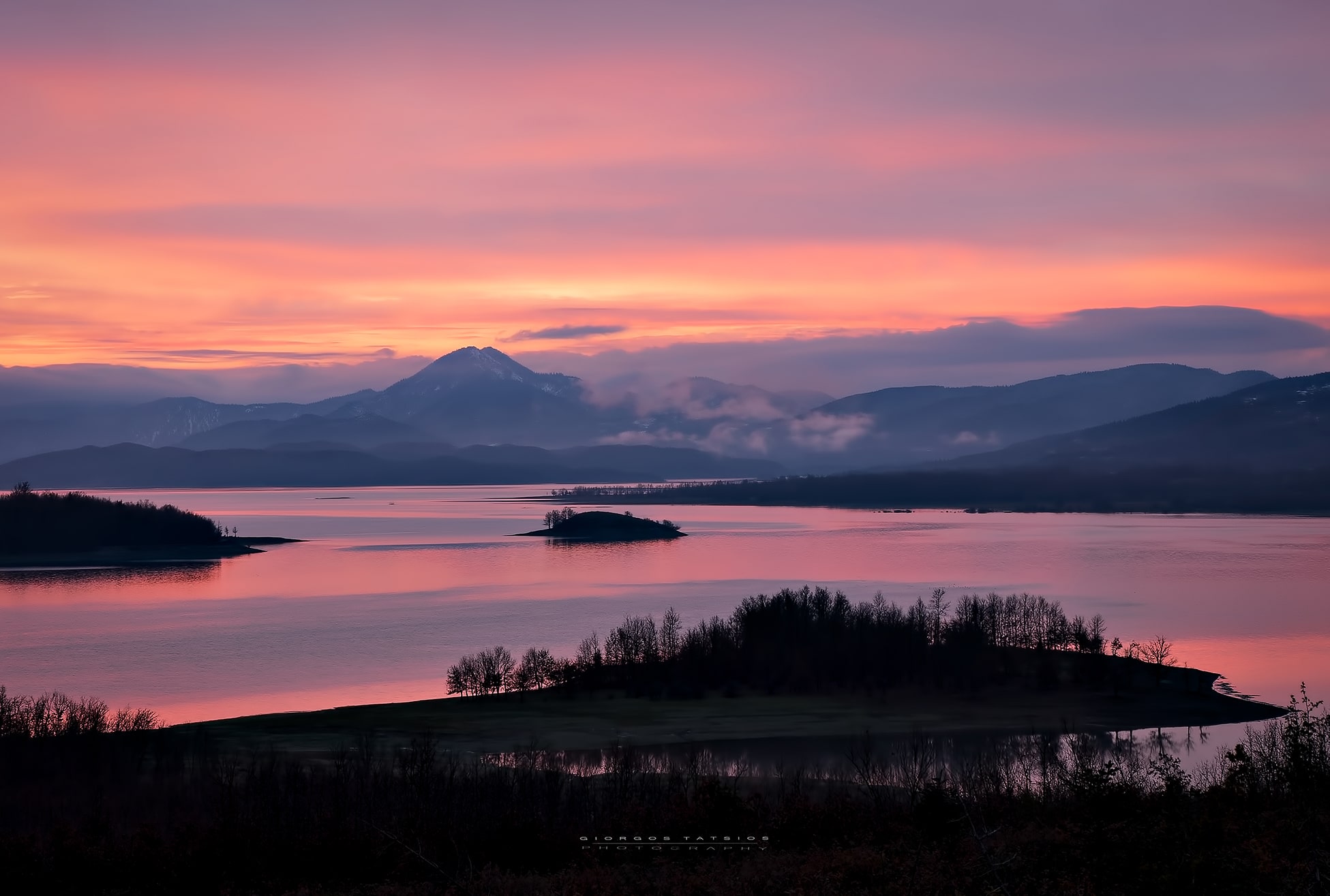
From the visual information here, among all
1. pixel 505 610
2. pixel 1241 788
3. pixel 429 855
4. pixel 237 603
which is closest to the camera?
pixel 429 855

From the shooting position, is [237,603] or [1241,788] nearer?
[1241,788]

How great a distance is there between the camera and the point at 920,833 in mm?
22516

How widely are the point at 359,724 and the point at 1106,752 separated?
86.4ft

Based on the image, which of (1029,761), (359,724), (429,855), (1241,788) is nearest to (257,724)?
(359,724)

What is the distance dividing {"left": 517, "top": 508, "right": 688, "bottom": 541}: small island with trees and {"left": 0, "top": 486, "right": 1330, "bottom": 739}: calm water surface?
704 cm

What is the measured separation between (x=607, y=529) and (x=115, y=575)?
67.3 metres

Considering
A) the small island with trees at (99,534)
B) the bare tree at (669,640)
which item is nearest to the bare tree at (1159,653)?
the bare tree at (669,640)

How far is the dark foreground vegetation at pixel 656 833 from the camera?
1895 centimetres

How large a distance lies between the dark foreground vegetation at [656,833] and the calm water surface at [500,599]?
69.6 feet

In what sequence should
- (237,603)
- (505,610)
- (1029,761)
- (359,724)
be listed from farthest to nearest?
(237,603) < (505,610) < (359,724) < (1029,761)

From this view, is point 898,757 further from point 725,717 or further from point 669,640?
point 669,640

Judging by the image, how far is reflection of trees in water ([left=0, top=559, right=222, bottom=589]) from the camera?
360ft

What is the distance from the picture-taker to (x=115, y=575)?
117 meters

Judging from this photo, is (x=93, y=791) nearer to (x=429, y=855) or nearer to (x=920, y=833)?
(x=429, y=855)
